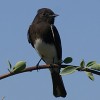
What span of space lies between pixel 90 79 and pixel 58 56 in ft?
15.0

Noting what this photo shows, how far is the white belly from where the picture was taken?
5992 mm

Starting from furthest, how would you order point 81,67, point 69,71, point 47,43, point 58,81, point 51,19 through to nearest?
point 51,19 → point 47,43 → point 58,81 → point 81,67 → point 69,71

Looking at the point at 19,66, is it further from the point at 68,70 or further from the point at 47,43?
the point at 47,43

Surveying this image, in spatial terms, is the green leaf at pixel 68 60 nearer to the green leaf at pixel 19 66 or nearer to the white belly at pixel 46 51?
the green leaf at pixel 19 66

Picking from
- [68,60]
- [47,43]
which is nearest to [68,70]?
[68,60]

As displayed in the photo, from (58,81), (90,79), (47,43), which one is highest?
(90,79)

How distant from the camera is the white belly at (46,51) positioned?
5.99m

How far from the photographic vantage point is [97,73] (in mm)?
1581

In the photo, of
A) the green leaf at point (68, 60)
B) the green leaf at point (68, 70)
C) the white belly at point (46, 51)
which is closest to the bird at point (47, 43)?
the white belly at point (46, 51)

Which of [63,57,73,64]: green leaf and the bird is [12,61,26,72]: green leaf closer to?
[63,57,73,64]: green leaf

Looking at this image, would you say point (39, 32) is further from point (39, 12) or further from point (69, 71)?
point (69, 71)

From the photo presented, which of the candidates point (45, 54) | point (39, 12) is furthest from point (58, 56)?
point (39, 12)

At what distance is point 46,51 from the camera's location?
6035 millimetres

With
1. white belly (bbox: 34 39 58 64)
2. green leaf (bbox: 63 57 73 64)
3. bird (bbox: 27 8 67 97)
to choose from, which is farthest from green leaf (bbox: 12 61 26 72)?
white belly (bbox: 34 39 58 64)
